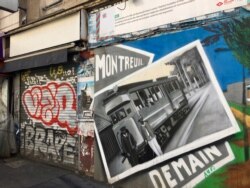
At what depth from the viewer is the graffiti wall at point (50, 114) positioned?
8133 millimetres

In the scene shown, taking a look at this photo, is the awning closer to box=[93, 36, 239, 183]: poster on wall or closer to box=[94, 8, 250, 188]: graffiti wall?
box=[93, 36, 239, 183]: poster on wall

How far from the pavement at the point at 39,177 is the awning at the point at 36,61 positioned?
108 inches

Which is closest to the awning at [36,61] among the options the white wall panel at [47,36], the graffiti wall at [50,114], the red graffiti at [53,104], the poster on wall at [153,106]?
the white wall panel at [47,36]

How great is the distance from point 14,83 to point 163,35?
20.3ft

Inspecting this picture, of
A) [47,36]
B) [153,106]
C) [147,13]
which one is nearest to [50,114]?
[47,36]

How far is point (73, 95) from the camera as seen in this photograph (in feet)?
26.5

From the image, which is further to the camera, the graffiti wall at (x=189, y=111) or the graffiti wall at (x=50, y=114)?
the graffiti wall at (x=50, y=114)

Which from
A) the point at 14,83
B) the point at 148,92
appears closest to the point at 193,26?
the point at 148,92

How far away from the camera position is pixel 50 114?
345 inches

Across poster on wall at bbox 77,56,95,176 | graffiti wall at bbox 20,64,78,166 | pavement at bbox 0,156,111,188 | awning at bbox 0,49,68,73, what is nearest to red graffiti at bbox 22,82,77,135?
graffiti wall at bbox 20,64,78,166

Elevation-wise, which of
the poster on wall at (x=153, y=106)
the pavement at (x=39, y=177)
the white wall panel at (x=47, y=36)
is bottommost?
the pavement at (x=39, y=177)

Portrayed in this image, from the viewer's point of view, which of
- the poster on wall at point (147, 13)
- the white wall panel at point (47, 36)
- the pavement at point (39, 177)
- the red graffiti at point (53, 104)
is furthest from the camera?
the red graffiti at point (53, 104)

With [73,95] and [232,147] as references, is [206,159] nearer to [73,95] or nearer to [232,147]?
[232,147]

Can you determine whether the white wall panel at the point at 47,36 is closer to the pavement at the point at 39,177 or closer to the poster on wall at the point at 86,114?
the poster on wall at the point at 86,114
